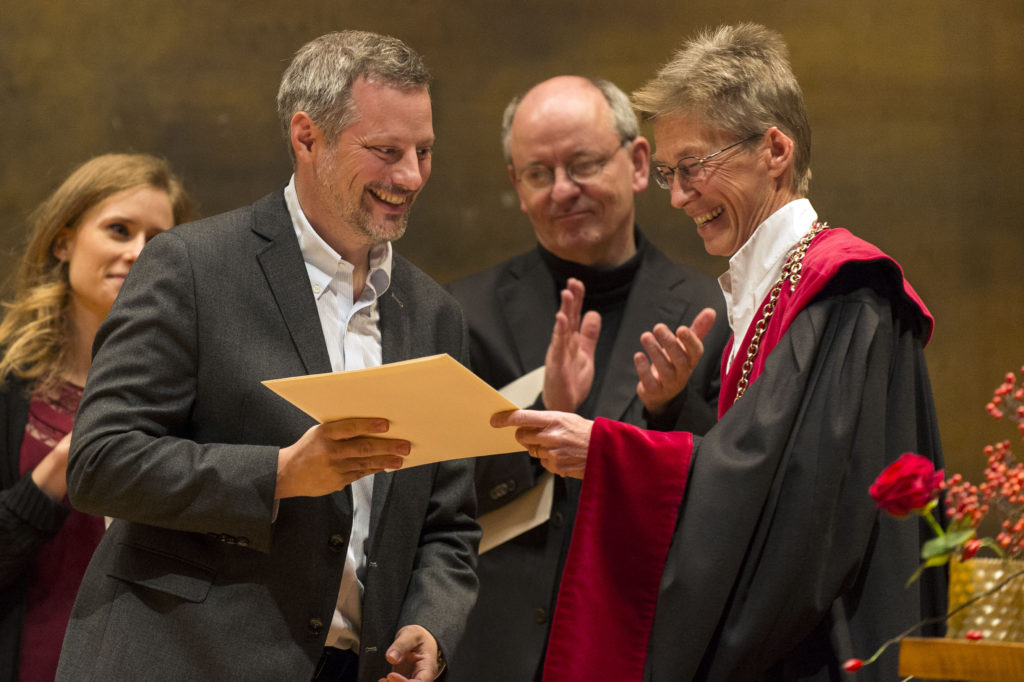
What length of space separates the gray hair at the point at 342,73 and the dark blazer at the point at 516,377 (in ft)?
3.77

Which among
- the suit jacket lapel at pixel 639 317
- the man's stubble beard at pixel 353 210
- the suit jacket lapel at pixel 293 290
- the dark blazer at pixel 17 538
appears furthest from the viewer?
the suit jacket lapel at pixel 639 317

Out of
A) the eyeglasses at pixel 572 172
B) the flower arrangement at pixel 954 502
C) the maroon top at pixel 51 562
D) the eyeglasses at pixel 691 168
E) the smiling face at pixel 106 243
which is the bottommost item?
the maroon top at pixel 51 562

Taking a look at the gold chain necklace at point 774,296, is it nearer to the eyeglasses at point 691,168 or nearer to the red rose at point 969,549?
the eyeglasses at point 691,168

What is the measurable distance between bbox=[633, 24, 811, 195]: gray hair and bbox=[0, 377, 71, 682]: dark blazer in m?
1.97

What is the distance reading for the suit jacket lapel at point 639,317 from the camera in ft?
10.7

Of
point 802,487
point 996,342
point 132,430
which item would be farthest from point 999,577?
point 996,342

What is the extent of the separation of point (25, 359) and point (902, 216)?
314 cm

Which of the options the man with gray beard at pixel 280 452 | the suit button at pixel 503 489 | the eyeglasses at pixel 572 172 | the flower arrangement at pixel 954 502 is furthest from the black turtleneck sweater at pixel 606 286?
the flower arrangement at pixel 954 502

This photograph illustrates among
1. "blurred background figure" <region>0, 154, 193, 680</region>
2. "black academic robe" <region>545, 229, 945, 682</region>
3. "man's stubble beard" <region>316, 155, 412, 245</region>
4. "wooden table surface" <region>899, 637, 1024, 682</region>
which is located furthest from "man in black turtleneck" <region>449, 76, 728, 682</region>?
"wooden table surface" <region>899, 637, 1024, 682</region>

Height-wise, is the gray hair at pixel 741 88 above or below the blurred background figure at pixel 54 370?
above

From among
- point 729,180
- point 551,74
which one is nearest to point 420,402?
point 729,180

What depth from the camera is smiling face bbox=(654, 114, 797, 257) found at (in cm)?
246

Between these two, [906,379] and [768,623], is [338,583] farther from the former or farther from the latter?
[906,379]

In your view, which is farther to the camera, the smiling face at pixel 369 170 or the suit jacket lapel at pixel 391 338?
the smiling face at pixel 369 170
